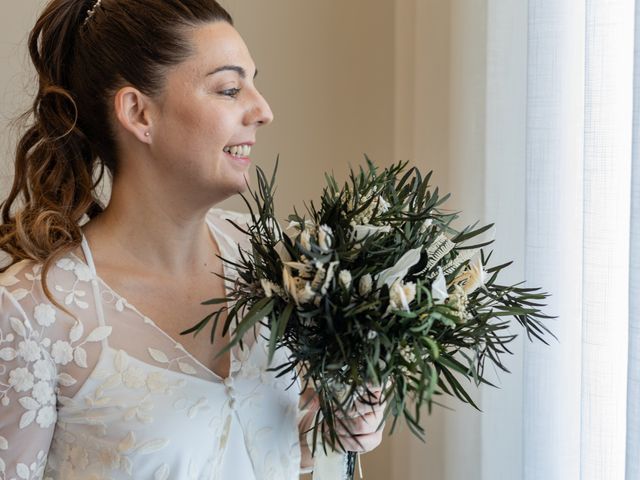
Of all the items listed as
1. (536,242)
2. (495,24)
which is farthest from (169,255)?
(495,24)

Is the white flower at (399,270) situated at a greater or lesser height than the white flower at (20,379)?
greater

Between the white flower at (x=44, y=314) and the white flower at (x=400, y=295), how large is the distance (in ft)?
1.85

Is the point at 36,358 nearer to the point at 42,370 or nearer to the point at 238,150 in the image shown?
the point at 42,370

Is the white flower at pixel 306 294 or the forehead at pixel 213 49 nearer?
the white flower at pixel 306 294

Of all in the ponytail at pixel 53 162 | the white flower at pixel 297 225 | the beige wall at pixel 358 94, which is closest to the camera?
the white flower at pixel 297 225

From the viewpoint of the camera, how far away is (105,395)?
4.23 feet

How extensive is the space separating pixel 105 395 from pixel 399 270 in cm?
53

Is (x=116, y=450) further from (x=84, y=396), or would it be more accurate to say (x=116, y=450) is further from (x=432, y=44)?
(x=432, y=44)

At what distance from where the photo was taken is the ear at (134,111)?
1327 mm

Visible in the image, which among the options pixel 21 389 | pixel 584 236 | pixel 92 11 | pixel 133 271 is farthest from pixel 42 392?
pixel 584 236

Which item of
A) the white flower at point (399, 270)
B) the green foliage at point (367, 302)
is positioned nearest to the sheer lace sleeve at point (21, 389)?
the green foliage at point (367, 302)

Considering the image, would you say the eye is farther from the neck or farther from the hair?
the neck

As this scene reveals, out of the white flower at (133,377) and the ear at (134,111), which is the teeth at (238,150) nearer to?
the ear at (134,111)

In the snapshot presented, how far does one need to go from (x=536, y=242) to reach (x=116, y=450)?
794mm
